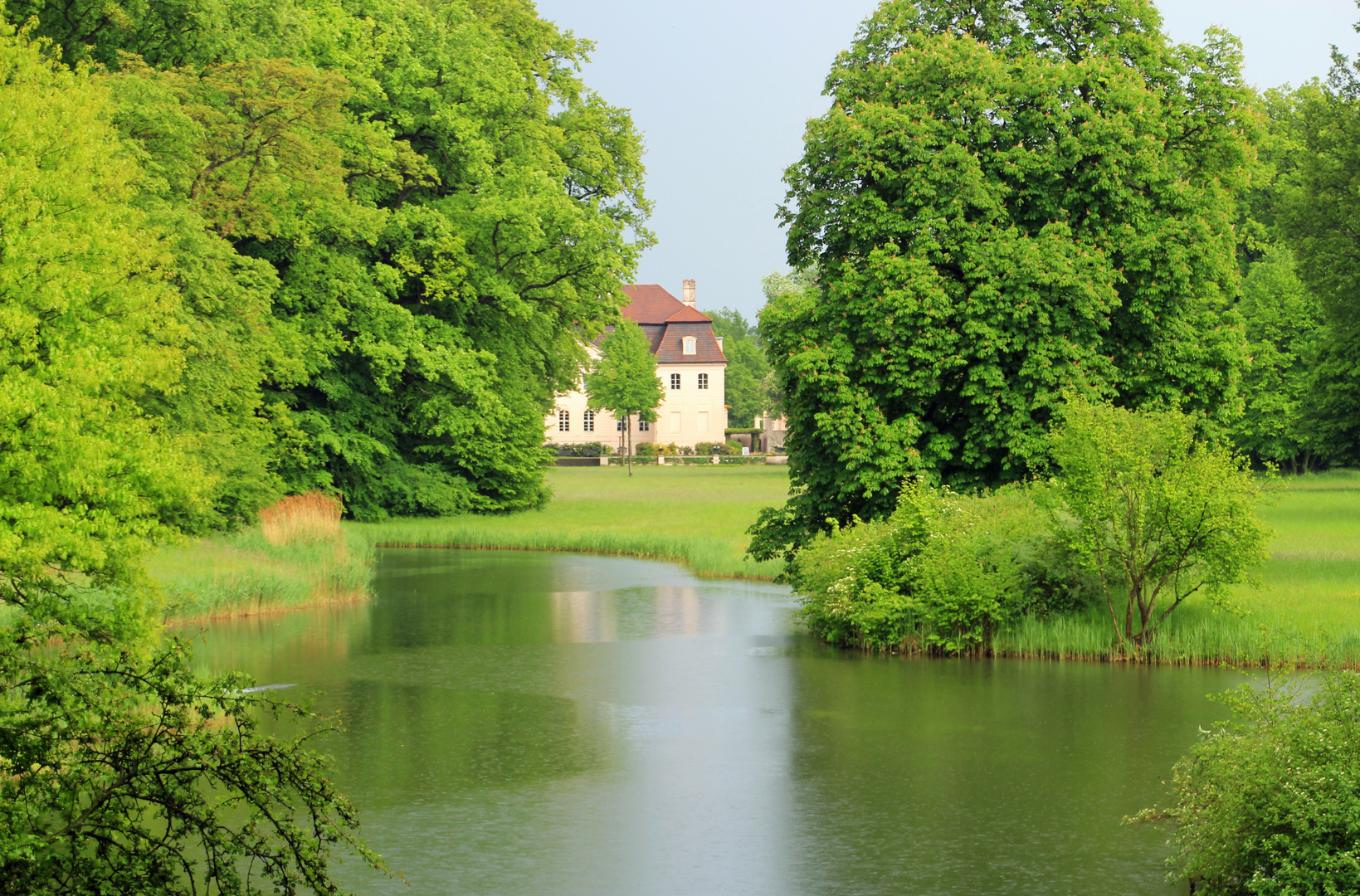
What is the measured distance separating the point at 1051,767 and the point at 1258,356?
44805 millimetres

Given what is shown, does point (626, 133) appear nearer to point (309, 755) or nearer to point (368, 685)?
point (368, 685)

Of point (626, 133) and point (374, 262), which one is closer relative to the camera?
point (374, 262)

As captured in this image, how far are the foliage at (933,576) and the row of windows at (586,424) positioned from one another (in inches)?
2884

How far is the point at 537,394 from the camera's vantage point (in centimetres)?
4309

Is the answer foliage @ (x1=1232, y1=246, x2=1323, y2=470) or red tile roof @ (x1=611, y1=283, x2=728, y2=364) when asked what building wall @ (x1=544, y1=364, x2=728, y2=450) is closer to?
red tile roof @ (x1=611, y1=283, x2=728, y2=364)

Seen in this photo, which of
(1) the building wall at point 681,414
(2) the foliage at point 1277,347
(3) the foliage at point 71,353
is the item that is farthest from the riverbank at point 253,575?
(1) the building wall at point 681,414

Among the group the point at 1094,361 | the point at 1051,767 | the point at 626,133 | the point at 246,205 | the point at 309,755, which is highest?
the point at 626,133

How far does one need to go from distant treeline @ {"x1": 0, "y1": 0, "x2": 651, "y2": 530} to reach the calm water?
457 centimetres

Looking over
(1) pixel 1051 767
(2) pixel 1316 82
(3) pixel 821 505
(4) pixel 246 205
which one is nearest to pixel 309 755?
(1) pixel 1051 767

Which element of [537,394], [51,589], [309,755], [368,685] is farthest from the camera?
[537,394]

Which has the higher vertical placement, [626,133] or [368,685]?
[626,133]

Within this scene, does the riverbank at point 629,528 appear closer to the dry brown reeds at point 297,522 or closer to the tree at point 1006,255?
the dry brown reeds at point 297,522

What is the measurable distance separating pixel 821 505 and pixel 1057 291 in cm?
517

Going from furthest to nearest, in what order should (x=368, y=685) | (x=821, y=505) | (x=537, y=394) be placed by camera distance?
(x=537, y=394), (x=821, y=505), (x=368, y=685)
